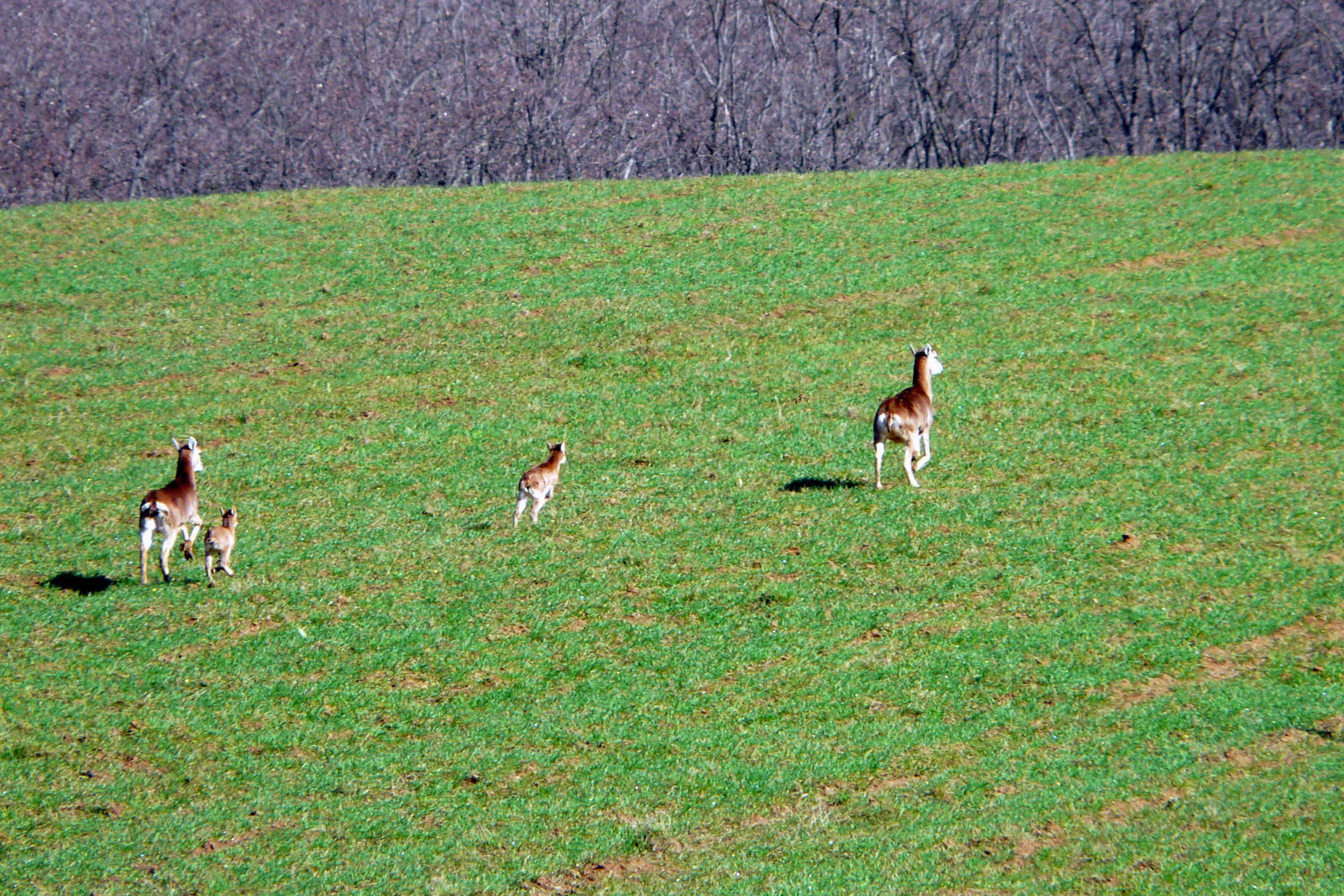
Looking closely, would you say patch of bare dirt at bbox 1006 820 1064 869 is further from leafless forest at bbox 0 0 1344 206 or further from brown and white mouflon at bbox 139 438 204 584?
leafless forest at bbox 0 0 1344 206

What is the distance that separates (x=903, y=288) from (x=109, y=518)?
17780 mm

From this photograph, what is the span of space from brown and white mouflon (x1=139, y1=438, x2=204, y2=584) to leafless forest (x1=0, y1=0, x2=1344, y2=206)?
32348mm

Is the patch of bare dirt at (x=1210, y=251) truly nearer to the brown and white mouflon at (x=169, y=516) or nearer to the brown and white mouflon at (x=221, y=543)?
the brown and white mouflon at (x=221, y=543)

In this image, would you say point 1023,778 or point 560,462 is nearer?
point 1023,778

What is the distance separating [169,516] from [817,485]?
9453mm

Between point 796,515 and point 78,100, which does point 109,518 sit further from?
point 78,100

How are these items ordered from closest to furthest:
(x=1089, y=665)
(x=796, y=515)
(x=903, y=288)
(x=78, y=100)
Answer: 1. (x=1089, y=665)
2. (x=796, y=515)
3. (x=903, y=288)
4. (x=78, y=100)

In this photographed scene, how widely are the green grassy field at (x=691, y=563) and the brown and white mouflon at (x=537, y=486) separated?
2.17ft

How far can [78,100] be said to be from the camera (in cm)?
4775

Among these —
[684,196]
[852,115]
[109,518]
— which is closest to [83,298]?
[109,518]

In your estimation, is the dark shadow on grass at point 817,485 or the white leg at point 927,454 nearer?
the white leg at point 927,454

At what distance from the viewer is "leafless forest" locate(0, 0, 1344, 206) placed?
47250 millimetres

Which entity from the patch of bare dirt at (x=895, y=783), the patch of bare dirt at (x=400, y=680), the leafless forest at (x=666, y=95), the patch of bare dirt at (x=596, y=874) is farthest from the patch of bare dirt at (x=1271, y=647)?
the leafless forest at (x=666, y=95)

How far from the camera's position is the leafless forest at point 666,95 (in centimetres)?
4725
